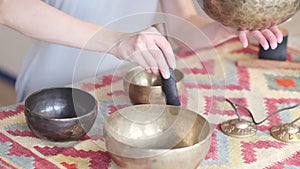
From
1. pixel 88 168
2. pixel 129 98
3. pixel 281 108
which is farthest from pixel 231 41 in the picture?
pixel 88 168

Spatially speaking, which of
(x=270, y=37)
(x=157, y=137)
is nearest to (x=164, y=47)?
(x=157, y=137)

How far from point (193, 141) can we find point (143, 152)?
0.12 m

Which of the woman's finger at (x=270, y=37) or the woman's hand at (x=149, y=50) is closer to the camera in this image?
the woman's hand at (x=149, y=50)

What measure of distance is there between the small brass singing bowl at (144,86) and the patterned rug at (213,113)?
20 millimetres

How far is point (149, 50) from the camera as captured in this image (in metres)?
0.90

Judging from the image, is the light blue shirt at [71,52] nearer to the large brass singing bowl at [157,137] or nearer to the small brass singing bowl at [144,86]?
the small brass singing bowl at [144,86]

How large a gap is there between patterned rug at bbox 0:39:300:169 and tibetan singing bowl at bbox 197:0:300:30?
227 millimetres

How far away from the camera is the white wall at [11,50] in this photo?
7.99ft

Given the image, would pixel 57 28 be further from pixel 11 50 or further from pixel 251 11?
pixel 11 50

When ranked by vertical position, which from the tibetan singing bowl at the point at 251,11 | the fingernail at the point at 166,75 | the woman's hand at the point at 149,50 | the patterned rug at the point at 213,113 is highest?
the tibetan singing bowl at the point at 251,11

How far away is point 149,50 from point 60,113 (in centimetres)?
22

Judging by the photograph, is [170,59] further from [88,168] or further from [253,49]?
[253,49]

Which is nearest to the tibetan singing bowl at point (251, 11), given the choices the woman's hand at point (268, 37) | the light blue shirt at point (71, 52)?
the woman's hand at point (268, 37)

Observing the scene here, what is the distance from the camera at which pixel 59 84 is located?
4.21ft
